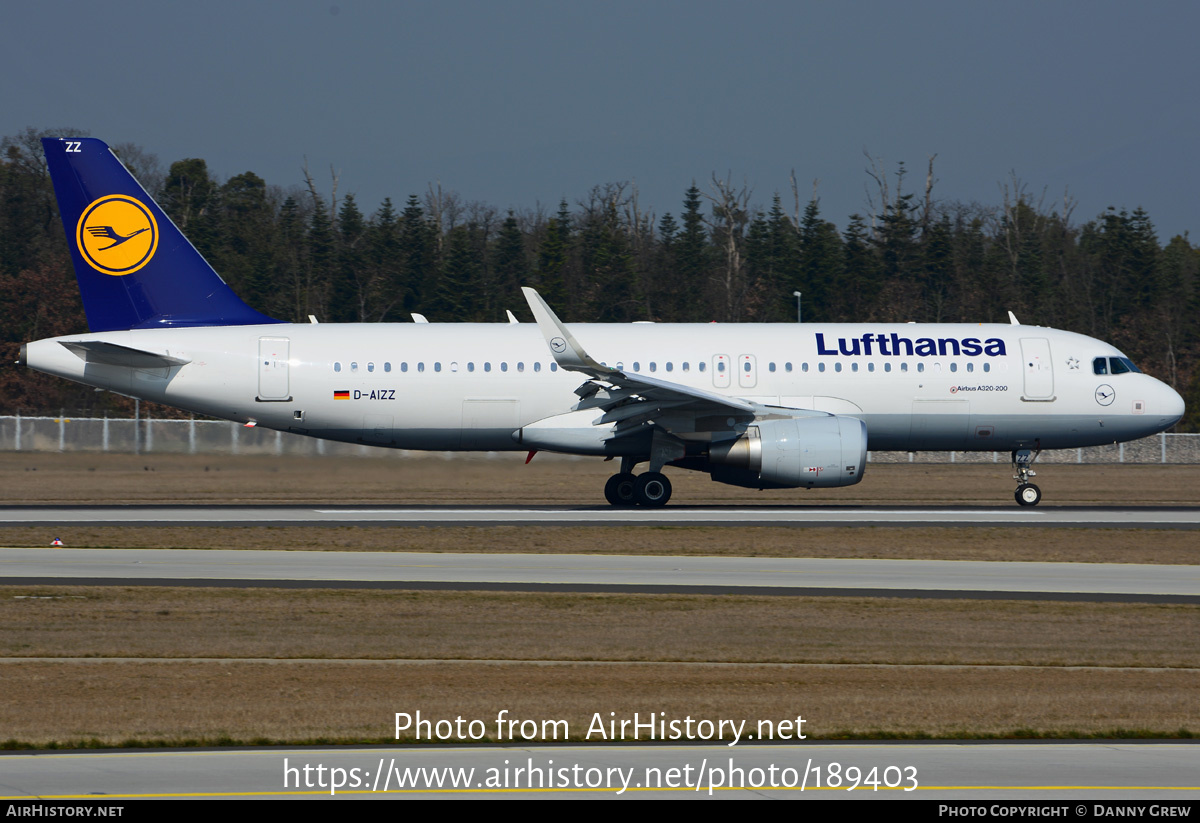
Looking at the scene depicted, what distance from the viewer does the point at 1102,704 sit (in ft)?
33.3

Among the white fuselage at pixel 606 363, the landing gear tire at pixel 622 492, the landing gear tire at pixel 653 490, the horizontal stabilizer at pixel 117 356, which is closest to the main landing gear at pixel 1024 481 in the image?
the white fuselage at pixel 606 363

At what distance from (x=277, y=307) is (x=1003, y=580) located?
64.6 metres

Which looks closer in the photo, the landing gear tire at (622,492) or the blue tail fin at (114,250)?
the landing gear tire at (622,492)

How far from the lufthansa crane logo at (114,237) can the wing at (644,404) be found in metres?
10.4

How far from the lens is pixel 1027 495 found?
28391 mm

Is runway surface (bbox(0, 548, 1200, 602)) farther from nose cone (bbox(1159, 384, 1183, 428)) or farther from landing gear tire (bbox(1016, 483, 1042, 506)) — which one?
nose cone (bbox(1159, 384, 1183, 428))

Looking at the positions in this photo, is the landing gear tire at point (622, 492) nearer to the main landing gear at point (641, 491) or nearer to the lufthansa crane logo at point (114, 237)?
the main landing gear at point (641, 491)

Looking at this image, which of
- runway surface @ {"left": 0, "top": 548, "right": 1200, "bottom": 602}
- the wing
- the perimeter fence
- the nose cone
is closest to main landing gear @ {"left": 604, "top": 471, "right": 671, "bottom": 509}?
the wing

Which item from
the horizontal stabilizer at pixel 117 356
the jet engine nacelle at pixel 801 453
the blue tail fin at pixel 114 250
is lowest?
the jet engine nacelle at pixel 801 453

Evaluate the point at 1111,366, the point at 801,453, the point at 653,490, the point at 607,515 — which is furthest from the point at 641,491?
the point at 1111,366

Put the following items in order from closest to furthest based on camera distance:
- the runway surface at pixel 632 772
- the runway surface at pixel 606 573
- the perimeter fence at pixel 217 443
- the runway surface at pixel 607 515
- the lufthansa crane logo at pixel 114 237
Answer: the runway surface at pixel 632 772 → the runway surface at pixel 606 573 → the runway surface at pixel 607 515 → the lufthansa crane logo at pixel 114 237 → the perimeter fence at pixel 217 443

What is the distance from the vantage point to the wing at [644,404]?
976 inches

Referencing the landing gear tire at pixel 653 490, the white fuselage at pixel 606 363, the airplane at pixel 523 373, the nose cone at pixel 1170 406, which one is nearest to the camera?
the landing gear tire at pixel 653 490
